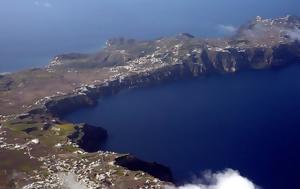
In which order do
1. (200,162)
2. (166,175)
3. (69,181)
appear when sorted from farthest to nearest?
(200,162)
(166,175)
(69,181)

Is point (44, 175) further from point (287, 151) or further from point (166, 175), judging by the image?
point (287, 151)

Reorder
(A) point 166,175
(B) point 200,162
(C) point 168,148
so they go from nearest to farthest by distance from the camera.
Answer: (A) point 166,175
(B) point 200,162
(C) point 168,148

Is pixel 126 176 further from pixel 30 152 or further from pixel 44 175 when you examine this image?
pixel 30 152

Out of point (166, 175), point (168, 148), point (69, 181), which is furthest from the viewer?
point (168, 148)

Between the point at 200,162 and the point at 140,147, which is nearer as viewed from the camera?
the point at 200,162

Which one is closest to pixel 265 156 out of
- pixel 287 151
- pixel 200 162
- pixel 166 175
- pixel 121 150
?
pixel 287 151

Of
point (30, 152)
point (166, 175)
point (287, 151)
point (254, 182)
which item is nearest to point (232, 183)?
point (254, 182)
